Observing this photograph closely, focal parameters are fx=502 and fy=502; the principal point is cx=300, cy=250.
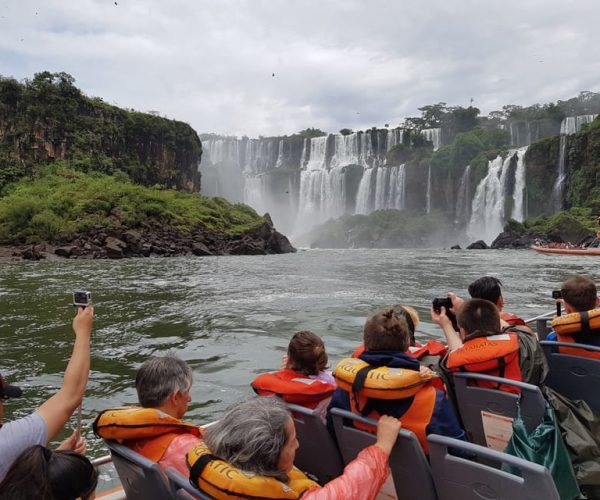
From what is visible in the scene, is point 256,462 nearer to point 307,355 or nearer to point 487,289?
point 307,355

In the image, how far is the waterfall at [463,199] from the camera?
2280 inches

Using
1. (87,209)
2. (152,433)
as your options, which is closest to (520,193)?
(87,209)

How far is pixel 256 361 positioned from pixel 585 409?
207 inches

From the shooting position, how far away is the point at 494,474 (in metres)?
1.97

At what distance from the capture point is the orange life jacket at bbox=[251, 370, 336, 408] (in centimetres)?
277

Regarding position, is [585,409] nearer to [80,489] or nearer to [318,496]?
[318,496]

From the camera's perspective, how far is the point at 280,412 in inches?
70.7

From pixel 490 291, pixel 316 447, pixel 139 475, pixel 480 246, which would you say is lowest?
pixel 480 246

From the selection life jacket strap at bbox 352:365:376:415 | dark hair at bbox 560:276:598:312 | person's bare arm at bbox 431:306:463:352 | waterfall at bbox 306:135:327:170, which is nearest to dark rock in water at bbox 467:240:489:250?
waterfall at bbox 306:135:327:170

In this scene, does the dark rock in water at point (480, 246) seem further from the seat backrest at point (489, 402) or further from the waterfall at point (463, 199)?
the seat backrest at point (489, 402)

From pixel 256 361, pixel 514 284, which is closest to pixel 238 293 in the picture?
pixel 256 361

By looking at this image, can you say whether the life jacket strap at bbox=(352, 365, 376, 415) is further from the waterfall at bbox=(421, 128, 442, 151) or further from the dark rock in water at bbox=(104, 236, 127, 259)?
the waterfall at bbox=(421, 128, 442, 151)

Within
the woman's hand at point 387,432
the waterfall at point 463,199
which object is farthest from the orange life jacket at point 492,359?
the waterfall at point 463,199

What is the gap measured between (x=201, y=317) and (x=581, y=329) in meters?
8.78
